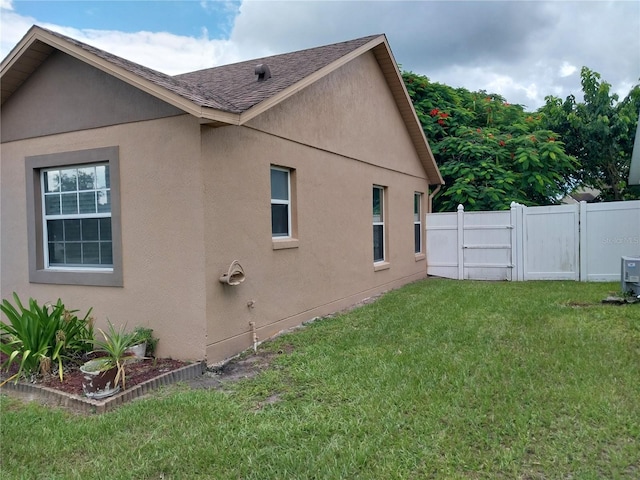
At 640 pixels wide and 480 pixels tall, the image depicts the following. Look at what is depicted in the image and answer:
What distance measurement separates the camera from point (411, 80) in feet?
56.5

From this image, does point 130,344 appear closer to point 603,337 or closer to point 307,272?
point 307,272

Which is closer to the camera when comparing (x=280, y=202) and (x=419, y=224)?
(x=280, y=202)

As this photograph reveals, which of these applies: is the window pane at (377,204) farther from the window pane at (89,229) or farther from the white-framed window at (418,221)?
the window pane at (89,229)

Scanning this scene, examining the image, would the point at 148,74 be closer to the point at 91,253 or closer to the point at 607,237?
the point at 91,253

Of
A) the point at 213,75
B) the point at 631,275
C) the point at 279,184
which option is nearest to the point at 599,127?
the point at 631,275

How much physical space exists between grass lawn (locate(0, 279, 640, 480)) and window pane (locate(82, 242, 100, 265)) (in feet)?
6.72

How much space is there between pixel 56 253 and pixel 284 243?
10.9 ft

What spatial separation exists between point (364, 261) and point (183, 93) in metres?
5.77

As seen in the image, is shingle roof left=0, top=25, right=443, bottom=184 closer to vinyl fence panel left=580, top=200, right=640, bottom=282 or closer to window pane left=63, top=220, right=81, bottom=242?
window pane left=63, top=220, right=81, bottom=242

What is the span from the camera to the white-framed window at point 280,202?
693cm

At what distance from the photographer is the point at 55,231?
21.4ft

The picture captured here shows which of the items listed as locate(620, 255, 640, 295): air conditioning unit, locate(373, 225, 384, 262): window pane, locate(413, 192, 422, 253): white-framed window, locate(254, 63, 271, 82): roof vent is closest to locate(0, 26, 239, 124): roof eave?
locate(254, 63, 271, 82): roof vent

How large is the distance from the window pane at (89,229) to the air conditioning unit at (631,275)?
8724mm

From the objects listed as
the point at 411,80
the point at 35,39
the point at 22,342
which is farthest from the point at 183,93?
the point at 411,80
